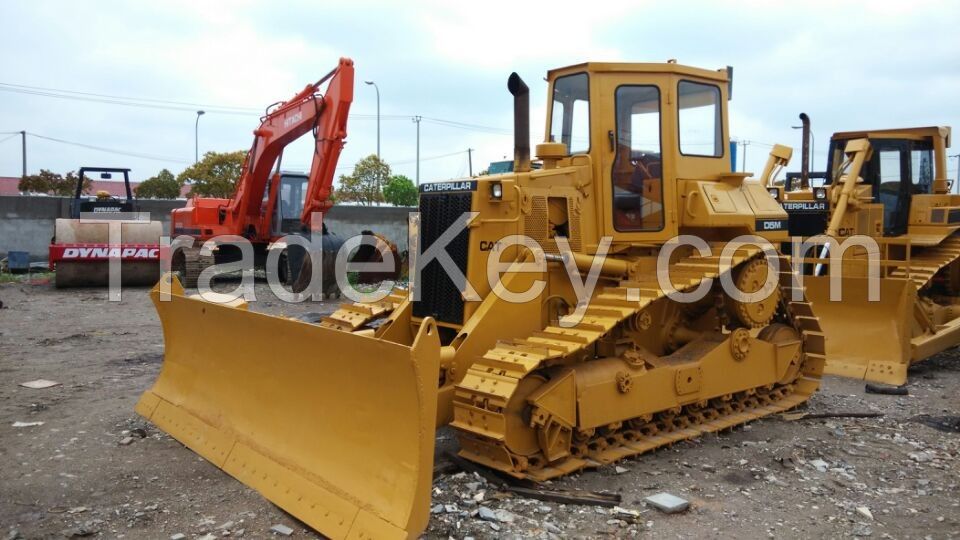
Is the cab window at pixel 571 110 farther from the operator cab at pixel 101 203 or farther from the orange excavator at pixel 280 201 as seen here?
the operator cab at pixel 101 203

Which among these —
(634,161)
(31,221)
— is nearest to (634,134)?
(634,161)

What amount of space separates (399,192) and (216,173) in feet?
29.6

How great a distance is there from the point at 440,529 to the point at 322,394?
1.13m

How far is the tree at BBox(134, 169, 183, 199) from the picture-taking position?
3938 cm

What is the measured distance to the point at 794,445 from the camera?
20.3 feet

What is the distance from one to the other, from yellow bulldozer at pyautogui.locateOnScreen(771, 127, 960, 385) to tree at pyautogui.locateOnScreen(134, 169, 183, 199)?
35.0 meters

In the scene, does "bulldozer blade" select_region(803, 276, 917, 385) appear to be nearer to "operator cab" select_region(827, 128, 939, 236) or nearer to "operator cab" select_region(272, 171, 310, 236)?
"operator cab" select_region(827, 128, 939, 236)

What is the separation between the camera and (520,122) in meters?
6.24

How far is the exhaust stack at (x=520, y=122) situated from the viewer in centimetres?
616

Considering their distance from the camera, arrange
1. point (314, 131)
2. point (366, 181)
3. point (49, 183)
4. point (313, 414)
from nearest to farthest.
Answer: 1. point (313, 414)
2. point (314, 131)
3. point (49, 183)
4. point (366, 181)

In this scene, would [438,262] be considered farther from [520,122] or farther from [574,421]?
[574,421]

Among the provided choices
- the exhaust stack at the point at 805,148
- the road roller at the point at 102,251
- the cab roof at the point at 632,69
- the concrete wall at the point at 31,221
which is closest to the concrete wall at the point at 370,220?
the concrete wall at the point at 31,221

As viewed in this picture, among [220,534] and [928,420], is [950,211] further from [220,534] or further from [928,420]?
[220,534]

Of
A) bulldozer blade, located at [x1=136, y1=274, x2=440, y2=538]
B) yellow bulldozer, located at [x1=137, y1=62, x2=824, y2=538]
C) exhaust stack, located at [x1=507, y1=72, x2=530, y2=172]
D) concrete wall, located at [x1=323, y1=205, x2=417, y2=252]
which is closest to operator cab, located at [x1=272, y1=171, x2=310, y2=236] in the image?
concrete wall, located at [x1=323, y1=205, x2=417, y2=252]
